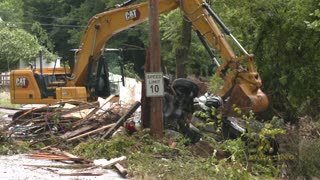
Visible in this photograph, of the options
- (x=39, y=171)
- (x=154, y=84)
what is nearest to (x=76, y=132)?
(x=154, y=84)

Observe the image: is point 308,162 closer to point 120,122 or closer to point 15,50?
point 120,122

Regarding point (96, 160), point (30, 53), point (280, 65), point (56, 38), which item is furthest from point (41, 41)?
point (96, 160)

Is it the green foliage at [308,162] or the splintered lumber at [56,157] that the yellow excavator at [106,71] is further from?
the splintered lumber at [56,157]

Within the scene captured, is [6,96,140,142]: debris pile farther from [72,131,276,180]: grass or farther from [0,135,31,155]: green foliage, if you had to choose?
[72,131,276,180]: grass

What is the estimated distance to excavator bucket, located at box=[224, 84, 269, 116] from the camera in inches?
553

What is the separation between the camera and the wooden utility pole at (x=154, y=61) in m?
13.6

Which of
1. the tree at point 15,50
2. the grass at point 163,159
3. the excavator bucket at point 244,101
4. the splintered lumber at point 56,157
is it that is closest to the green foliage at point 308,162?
the excavator bucket at point 244,101

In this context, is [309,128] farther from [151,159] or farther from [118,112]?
[151,159]

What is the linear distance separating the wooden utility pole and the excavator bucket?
1.77 m

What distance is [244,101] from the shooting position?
1416 cm

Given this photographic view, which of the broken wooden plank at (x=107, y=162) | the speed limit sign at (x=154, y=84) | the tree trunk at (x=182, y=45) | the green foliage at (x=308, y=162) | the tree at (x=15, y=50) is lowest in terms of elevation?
the green foliage at (x=308, y=162)

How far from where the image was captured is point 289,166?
42.7 ft

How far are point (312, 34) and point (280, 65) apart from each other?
5.39 feet

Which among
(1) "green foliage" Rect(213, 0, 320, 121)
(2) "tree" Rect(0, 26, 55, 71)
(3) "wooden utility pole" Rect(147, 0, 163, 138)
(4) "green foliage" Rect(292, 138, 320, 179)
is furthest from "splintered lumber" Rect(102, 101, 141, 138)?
(2) "tree" Rect(0, 26, 55, 71)
